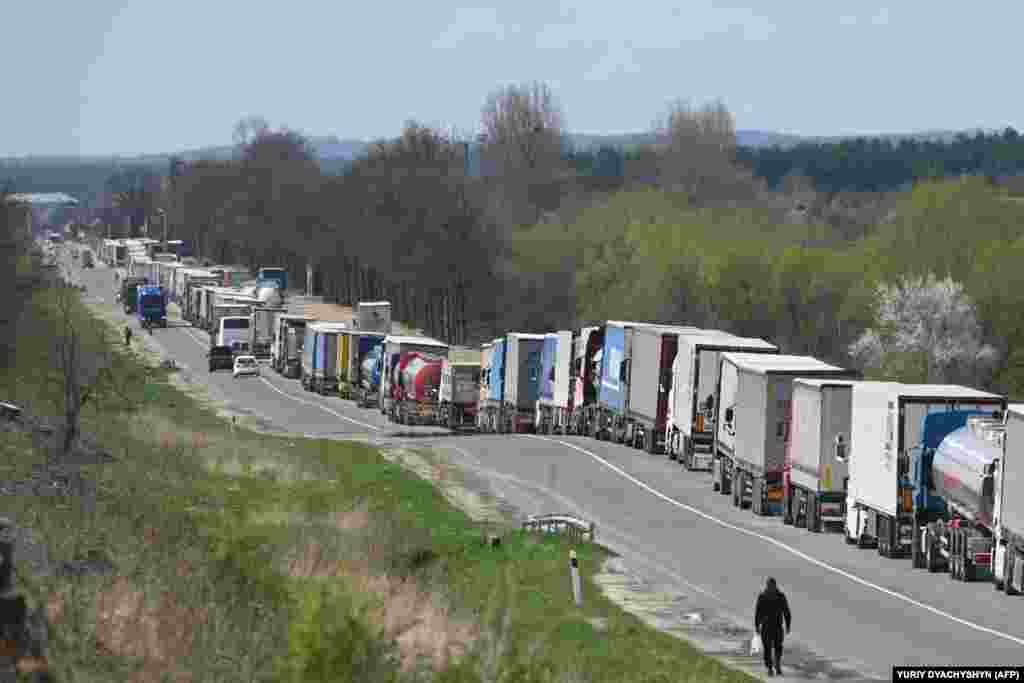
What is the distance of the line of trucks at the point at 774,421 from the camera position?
36.2 m

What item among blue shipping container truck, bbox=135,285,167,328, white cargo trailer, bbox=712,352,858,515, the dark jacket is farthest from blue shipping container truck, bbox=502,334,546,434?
Answer: blue shipping container truck, bbox=135,285,167,328

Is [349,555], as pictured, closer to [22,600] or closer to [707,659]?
[707,659]

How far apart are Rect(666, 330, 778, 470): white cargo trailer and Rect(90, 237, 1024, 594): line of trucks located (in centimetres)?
5

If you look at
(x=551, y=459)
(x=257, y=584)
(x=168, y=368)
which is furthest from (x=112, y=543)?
(x=168, y=368)

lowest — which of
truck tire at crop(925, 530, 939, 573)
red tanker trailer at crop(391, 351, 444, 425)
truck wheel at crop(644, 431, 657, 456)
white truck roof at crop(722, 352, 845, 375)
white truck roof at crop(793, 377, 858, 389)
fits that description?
red tanker trailer at crop(391, 351, 444, 425)

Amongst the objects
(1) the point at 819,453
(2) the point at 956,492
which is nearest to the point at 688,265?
(1) the point at 819,453

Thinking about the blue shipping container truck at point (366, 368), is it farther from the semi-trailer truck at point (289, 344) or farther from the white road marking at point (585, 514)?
the white road marking at point (585, 514)

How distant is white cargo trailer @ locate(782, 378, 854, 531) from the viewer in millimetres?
43188

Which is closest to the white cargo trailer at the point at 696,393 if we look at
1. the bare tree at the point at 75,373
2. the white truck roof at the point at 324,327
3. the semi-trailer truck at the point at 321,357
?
the bare tree at the point at 75,373

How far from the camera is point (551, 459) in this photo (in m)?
60.7

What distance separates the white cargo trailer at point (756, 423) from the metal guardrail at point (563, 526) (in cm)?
632

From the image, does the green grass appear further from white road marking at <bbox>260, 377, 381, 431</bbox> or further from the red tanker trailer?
white road marking at <bbox>260, 377, 381, 431</bbox>

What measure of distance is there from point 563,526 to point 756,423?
8.43 m

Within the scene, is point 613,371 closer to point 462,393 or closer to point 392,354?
point 462,393
